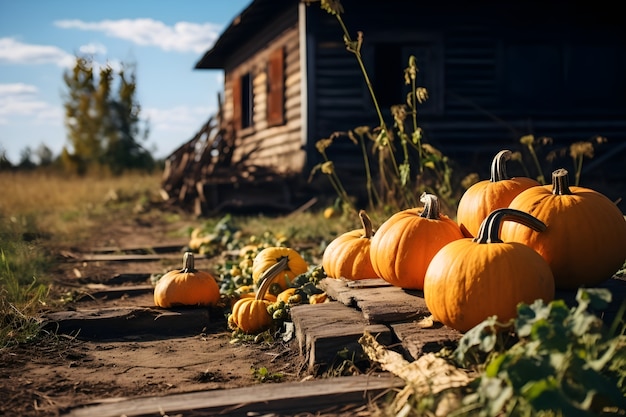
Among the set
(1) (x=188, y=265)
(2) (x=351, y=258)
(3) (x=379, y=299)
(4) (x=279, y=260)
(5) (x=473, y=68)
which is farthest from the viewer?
(5) (x=473, y=68)

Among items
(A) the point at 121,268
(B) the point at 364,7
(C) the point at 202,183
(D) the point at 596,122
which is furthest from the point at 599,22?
(A) the point at 121,268

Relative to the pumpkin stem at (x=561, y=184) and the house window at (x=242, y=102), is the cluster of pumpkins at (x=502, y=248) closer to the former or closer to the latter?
the pumpkin stem at (x=561, y=184)

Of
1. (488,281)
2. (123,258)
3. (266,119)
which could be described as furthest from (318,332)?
(266,119)

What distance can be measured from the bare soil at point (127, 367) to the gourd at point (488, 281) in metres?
0.73

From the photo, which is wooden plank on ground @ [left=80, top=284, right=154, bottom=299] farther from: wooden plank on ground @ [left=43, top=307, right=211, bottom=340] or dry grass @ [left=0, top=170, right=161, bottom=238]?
dry grass @ [left=0, top=170, right=161, bottom=238]

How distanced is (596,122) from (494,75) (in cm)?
193

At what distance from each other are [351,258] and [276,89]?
9522mm

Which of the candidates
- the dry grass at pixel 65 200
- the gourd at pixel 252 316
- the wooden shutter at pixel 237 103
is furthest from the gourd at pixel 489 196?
the wooden shutter at pixel 237 103

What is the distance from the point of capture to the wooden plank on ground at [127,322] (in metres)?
3.98

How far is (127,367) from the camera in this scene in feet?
10.7

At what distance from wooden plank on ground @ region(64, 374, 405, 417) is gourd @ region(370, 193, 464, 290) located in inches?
34.4

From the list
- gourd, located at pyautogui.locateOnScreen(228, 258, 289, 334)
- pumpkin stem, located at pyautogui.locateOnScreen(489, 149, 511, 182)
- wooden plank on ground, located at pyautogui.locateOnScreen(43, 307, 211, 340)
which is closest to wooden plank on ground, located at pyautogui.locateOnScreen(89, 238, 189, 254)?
wooden plank on ground, located at pyautogui.locateOnScreen(43, 307, 211, 340)

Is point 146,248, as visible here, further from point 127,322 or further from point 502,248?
point 502,248

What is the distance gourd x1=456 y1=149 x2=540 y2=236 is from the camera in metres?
3.46
